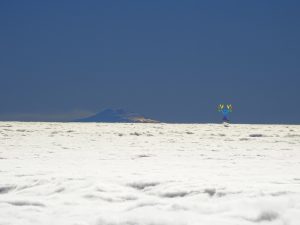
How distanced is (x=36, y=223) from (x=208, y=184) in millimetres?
1684

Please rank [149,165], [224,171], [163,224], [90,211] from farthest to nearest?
[149,165]
[224,171]
[90,211]
[163,224]

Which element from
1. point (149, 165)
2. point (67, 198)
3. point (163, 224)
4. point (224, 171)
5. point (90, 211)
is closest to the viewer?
point (163, 224)

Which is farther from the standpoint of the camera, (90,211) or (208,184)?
(208,184)

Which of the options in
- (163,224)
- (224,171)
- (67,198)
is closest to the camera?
(163,224)

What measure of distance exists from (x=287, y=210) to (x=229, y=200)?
1.67ft

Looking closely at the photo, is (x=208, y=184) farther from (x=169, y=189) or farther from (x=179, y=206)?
(x=179, y=206)

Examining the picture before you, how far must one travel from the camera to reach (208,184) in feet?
13.3

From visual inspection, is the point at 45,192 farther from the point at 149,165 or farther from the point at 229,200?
the point at 149,165

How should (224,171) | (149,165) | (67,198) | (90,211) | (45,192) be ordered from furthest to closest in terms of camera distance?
(149,165)
(224,171)
(45,192)
(67,198)
(90,211)

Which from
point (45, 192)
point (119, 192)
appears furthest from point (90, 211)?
point (45, 192)

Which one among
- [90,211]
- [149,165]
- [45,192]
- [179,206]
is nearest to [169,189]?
[179,206]

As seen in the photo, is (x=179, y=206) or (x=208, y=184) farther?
(x=208, y=184)

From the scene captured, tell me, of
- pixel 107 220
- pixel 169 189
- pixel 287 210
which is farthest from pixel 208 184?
pixel 107 220

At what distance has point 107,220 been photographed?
303cm
